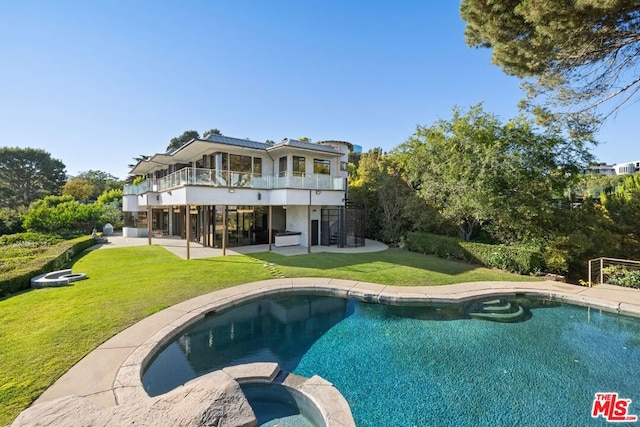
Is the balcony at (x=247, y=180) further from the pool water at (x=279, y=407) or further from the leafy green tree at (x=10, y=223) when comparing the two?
the leafy green tree at (x=10, y=223)

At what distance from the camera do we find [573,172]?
1312cm

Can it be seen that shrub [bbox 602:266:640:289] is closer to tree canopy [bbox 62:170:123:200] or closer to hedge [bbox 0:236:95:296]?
hedge [bbox 0:236:95:296]


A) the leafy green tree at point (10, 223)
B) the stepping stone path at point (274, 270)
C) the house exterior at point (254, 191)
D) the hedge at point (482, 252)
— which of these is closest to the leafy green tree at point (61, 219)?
the leafy green tree at point (10, 223)

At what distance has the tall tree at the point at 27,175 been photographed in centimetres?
4669

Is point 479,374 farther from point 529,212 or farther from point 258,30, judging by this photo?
point 258,30

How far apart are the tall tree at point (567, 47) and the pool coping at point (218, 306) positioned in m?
5.86

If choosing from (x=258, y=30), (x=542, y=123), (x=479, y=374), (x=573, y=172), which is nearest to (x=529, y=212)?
(x=573, y=172)

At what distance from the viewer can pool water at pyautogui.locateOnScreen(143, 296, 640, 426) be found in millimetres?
4934

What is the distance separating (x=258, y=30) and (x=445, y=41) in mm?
8826

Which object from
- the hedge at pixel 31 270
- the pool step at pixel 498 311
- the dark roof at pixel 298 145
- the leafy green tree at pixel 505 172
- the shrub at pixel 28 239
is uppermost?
the dark roof at pixel 298 145

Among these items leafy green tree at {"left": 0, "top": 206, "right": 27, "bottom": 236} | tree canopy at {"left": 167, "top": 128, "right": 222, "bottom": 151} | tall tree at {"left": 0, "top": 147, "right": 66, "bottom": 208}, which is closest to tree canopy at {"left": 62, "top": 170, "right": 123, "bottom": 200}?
tall tree at {"left": 0, "top": 147, "right": 66, "bottom": 208}

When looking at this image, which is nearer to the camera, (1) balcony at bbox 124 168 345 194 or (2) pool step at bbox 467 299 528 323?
(2) pool step at bbox 467 299 528 323

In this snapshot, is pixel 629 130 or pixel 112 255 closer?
pixel 629 130

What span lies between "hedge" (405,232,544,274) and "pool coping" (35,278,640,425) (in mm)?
1461
